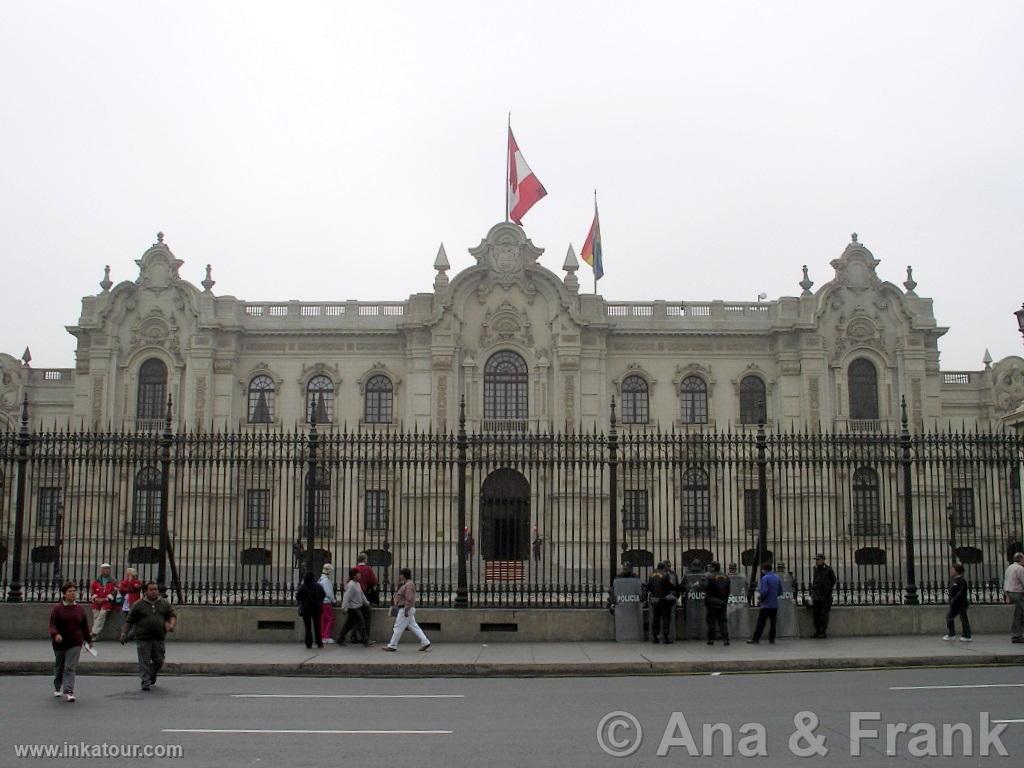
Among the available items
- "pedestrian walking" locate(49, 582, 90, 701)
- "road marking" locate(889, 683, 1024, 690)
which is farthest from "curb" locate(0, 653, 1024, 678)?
"pedestrian walking" locate(49, 582, 90, 701)

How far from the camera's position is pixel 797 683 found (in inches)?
536

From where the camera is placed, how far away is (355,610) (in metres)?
17.8

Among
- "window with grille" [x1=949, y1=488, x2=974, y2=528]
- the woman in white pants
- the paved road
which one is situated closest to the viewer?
the paved road

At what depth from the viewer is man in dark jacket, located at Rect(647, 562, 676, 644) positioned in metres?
17.7

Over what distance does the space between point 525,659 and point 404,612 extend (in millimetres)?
2582

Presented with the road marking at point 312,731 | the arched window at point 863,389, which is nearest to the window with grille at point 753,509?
the road marking at point 312,731

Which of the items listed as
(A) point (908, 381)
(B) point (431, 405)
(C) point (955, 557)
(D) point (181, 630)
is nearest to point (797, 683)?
(C) point (955, 557)

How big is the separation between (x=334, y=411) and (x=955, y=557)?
89.1 feet

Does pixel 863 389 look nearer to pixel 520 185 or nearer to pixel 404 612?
pixel 520 185

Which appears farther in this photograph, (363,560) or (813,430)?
(813,430)

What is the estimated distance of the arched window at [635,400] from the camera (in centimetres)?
4184

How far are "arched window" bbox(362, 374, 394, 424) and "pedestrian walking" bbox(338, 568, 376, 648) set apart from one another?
24.0 meters

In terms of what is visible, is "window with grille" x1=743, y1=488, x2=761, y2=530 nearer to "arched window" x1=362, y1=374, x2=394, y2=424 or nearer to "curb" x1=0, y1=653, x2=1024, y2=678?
"curb" x1=0, y1=653, x2=1024, y2=678

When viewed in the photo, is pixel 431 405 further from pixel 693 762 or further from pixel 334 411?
pixel 693 762
